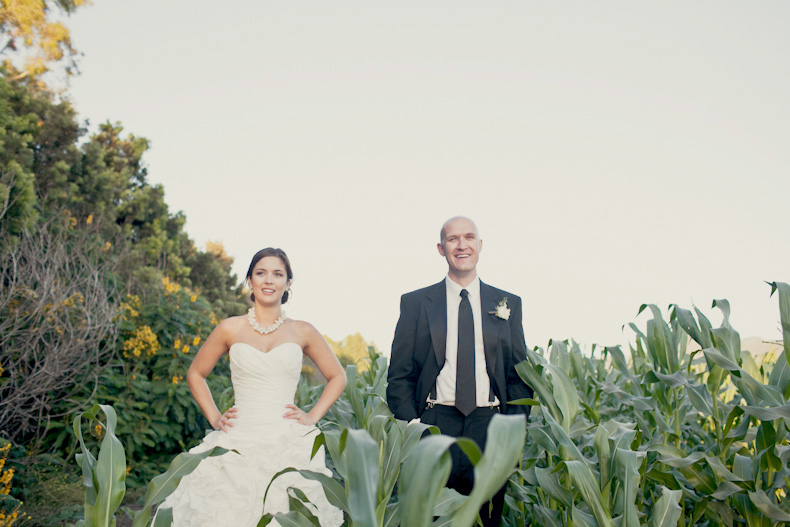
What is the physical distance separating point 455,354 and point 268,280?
1.02 m

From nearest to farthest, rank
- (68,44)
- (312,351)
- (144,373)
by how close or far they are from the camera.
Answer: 1. (312,351)
2. (144,373)
3. (68,44)

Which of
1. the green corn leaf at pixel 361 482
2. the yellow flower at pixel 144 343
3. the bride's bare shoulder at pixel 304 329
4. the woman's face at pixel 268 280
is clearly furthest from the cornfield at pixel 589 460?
the yellow flower at pixel 144 343

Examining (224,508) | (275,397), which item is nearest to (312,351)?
(275,397)

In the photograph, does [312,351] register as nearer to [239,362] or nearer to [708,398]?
[239,362]

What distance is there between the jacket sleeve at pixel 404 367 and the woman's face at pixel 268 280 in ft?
2.12

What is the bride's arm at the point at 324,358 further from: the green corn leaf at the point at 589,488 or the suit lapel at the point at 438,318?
the green corn leaf at the point at 589,488

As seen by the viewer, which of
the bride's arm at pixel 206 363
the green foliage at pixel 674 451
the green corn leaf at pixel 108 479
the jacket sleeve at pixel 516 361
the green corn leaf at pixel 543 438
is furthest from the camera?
the bride's arm at pixel 206 363

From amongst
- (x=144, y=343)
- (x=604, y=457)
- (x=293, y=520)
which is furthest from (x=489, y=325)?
(x=144, y=343)

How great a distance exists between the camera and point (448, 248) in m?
2.90

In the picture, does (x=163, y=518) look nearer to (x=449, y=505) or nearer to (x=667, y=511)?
(x=449, y=505)

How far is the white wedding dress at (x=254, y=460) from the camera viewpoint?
264 cm

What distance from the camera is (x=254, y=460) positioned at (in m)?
2.73

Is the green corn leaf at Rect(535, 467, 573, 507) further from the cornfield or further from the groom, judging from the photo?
the groom

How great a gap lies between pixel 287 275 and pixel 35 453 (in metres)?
3.92
